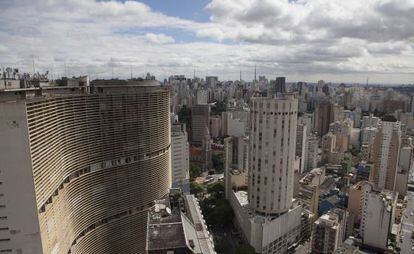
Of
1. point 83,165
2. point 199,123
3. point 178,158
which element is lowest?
point 178,158

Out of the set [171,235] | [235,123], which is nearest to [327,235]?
[171,235]

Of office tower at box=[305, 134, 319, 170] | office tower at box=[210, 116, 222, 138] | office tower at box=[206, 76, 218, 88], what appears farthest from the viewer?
office tower at box=[206, 76, 218, 88]

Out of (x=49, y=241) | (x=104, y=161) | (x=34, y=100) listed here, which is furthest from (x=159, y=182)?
(x=34, y=100)

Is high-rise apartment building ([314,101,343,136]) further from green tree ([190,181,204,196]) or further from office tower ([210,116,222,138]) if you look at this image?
green tree ([190,181,204,196])

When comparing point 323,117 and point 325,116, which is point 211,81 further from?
point 325,116

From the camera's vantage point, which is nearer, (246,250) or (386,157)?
(246,250)

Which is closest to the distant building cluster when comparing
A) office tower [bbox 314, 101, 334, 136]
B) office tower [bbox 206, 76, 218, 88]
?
office tower [bbox 314, 101, 334, 136]

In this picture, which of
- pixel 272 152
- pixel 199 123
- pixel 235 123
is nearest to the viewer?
pixel 272 152

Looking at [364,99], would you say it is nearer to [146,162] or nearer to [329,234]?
[329,234]
